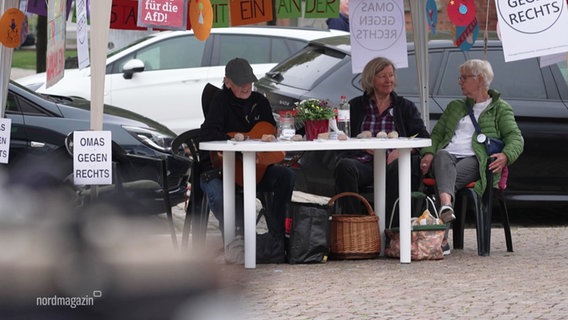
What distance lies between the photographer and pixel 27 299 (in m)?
4.00

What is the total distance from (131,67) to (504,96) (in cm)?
552

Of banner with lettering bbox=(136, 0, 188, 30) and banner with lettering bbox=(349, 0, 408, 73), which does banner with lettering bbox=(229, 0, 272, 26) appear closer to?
banner with lettering bbox=(349, 0, 408, 73)

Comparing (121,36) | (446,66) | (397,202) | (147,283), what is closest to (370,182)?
(397,202)

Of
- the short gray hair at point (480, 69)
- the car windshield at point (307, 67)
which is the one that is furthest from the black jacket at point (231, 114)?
the car windshield at point (307, 67)

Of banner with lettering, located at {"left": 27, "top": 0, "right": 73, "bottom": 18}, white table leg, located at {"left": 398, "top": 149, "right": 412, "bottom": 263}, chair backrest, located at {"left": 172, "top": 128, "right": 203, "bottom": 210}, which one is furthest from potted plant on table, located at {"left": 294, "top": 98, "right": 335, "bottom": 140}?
banner with lettering, located at {"left": 27, "top": 0, "right": 73, "bottom": 18}

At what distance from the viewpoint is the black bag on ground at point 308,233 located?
31.2ft

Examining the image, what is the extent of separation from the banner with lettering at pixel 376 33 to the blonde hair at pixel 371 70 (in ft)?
0.59

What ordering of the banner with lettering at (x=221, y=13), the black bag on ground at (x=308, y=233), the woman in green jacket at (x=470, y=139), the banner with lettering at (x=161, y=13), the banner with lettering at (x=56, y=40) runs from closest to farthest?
the banner with lettering at (x=56, y=40) < the banner with lettering at (x=161, y=13) < the black bag on ground at (x=308, y=233) < the woman in green jacket at (x=470, y=139) < the banner with lettering at (x=221, y=13)

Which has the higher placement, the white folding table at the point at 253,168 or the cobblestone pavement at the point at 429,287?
the white folding table at the point at 253,168

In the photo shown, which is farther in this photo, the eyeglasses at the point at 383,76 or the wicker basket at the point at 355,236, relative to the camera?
the eyeglasses at the point at 383,76

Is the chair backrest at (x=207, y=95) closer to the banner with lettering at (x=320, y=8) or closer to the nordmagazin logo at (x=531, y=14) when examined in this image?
the banner with lettering at (x=320, y=8)

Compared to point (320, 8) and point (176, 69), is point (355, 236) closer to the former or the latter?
point (320, 8)

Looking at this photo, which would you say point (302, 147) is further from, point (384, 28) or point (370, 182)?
point (384, 28)

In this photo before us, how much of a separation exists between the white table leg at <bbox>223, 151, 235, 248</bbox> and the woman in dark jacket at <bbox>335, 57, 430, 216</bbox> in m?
1.01
